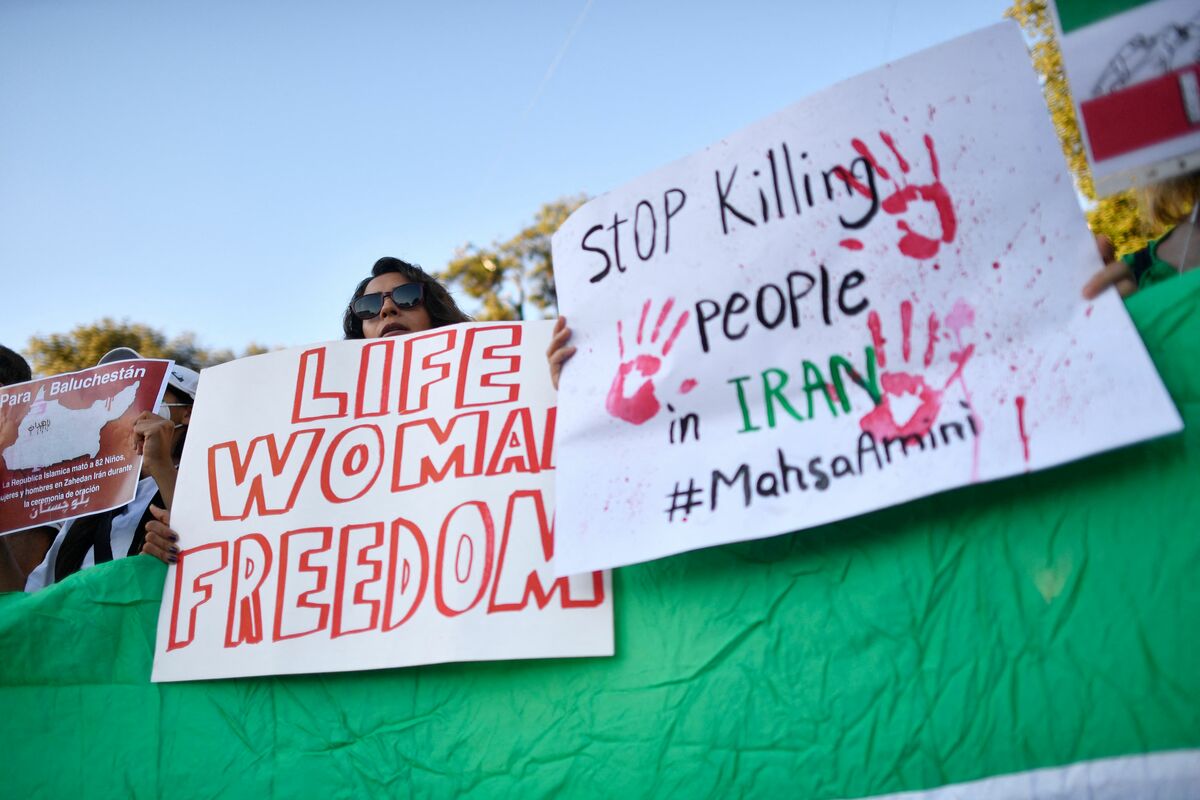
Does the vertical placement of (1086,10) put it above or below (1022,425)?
above

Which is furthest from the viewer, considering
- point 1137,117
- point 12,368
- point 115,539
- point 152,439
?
point 12,368

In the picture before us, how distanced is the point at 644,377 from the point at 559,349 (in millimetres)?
224

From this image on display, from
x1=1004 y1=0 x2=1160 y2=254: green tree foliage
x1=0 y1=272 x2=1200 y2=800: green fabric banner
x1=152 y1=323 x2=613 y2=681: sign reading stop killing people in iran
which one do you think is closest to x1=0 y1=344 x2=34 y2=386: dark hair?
x1=152 y1=323 x2=613 y2=681: sign reading stop killing people in iran

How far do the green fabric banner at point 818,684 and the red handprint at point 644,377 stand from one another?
287mm

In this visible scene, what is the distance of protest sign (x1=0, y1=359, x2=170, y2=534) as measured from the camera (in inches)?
84.7

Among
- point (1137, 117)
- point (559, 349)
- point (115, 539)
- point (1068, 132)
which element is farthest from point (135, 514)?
point (1068, 132)

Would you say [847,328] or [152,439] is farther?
[152,439]

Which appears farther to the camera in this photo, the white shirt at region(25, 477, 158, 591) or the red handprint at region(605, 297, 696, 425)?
the white shirt at region(25, 477, 158, 591)

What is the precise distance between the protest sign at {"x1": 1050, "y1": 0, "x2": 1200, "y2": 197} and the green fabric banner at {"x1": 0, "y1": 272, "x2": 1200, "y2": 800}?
0.20m

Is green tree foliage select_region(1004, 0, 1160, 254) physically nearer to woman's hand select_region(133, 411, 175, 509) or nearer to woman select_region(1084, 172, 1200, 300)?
woman select_region(1084, 172, 1200, 300)

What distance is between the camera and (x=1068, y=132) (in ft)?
19.2

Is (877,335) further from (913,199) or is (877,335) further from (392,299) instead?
(392,299)

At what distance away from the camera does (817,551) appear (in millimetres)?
1490

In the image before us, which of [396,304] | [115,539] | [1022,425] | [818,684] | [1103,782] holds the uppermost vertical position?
[396,304]
